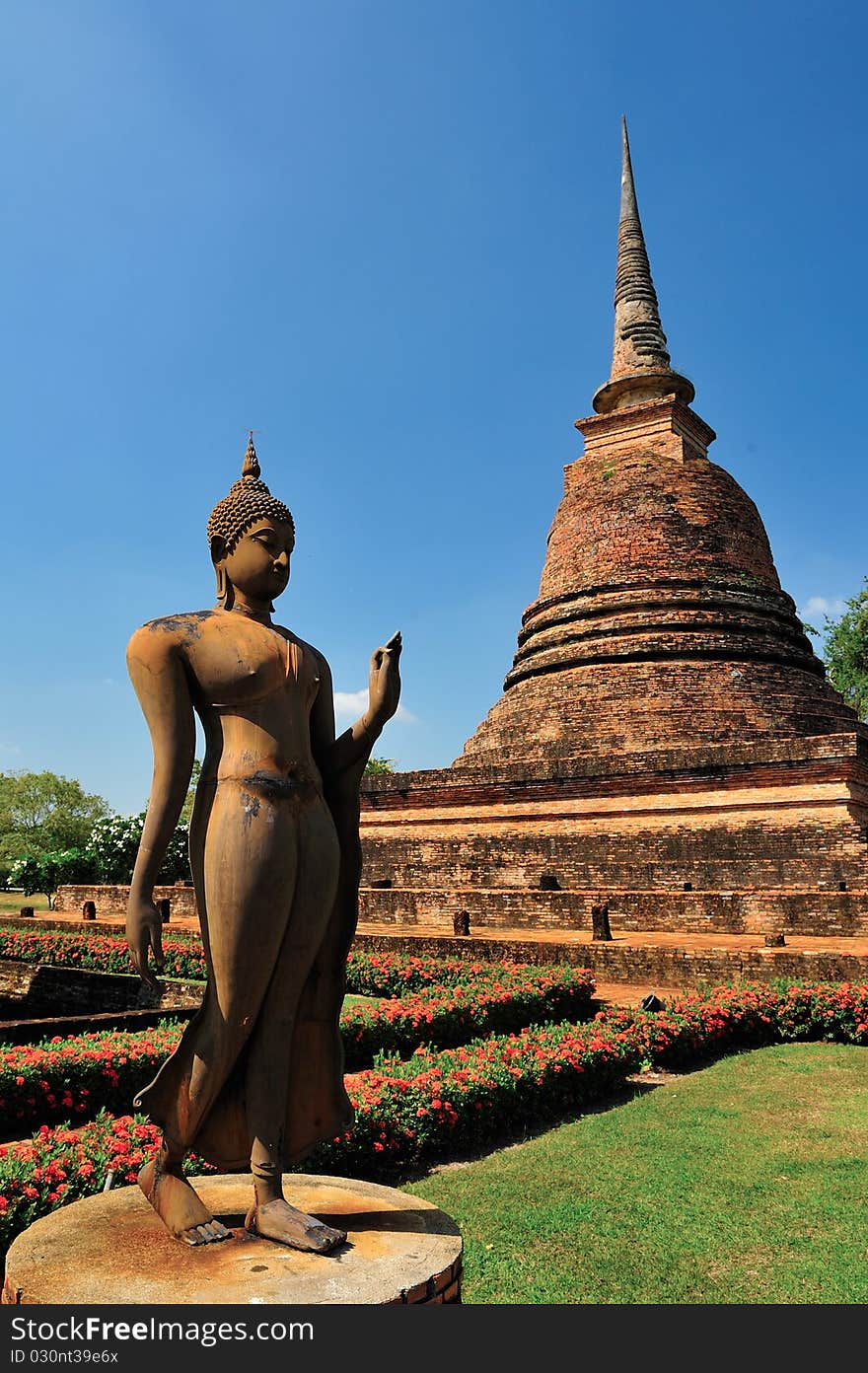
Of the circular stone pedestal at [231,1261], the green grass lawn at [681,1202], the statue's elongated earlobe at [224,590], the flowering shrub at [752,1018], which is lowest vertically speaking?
the green grass lawn at [681,1202]

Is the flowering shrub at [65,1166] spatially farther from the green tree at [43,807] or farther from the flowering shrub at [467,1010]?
the green tree at [43,807]

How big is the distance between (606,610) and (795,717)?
4658mm

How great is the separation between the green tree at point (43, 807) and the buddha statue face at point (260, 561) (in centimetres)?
4722

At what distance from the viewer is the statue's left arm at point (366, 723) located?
3426 millimetres

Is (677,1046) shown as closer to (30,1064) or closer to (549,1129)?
(549,1129)

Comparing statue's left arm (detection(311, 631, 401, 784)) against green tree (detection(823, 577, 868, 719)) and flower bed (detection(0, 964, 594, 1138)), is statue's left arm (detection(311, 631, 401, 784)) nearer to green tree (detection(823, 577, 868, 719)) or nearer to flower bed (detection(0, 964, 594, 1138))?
flower bed (detection(0, 964, 594, 1138))

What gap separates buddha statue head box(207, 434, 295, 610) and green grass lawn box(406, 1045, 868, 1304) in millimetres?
2968

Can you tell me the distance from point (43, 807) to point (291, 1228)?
52793mm

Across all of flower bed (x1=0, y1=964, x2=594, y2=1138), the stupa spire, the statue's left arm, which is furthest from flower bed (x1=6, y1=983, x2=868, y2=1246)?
the stupa spire

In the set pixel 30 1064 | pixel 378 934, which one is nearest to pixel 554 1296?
pixel 30 1064

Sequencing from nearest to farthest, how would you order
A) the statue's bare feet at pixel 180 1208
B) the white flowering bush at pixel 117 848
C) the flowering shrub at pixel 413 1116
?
the statue's bare feet at pixel 180 1208
the flowering shrub at pixel 413 1116
the white flowering bush at pixel 117 848

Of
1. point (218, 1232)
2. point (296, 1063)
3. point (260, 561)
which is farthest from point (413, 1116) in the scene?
point (260, 561)

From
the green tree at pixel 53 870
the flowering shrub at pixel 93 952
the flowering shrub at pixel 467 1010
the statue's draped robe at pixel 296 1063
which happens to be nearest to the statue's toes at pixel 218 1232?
the statue's draped robe at pixel 296 1063

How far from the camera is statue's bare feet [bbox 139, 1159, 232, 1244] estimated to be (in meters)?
2.99
